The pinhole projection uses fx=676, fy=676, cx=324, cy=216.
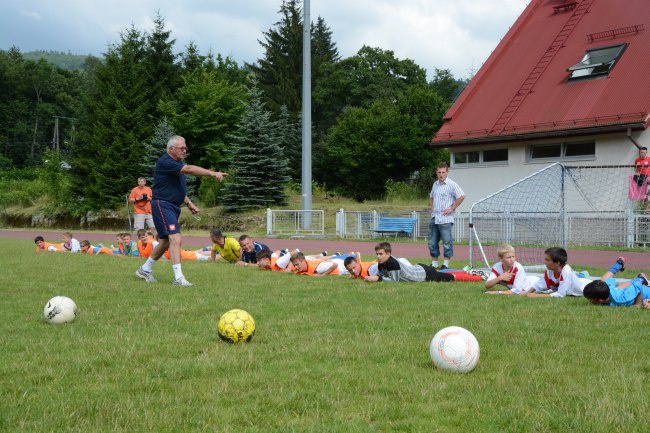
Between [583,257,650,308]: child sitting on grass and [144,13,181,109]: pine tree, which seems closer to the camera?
[583,257,650,308]: child sitting on grass

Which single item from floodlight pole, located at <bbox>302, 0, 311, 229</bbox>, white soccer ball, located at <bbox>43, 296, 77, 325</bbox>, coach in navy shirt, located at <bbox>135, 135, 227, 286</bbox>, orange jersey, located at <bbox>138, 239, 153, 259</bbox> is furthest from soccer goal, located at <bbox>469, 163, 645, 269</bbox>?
floodlight pole, located at <bbox>302, 0, 311, 229</bbox>

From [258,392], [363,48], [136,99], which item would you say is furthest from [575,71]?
[363,48]

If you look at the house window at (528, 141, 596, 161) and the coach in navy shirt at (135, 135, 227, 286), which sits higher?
the house window at (528, 141, 596, 161)

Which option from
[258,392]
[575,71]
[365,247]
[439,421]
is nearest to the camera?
[439,421]

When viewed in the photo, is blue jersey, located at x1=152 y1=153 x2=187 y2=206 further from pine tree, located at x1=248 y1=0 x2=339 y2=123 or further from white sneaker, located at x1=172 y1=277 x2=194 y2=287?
pine tree, located at x1=248 y1=0 x2=339 y2=123

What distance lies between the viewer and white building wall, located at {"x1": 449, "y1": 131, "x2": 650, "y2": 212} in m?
23.3

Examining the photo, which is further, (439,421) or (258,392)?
(258,392)

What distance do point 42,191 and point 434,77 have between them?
40.2m

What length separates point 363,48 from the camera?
206 ft

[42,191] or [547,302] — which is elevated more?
[42,191]

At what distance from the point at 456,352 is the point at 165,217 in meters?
7.03

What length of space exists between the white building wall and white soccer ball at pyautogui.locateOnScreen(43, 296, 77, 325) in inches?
806

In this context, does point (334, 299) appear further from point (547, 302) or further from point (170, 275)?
point (170, 275)

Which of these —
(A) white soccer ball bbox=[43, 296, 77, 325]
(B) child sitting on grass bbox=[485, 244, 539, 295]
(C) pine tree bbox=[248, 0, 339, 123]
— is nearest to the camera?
(A) white soccer ball bbox=[43, 296, 77, 325]
